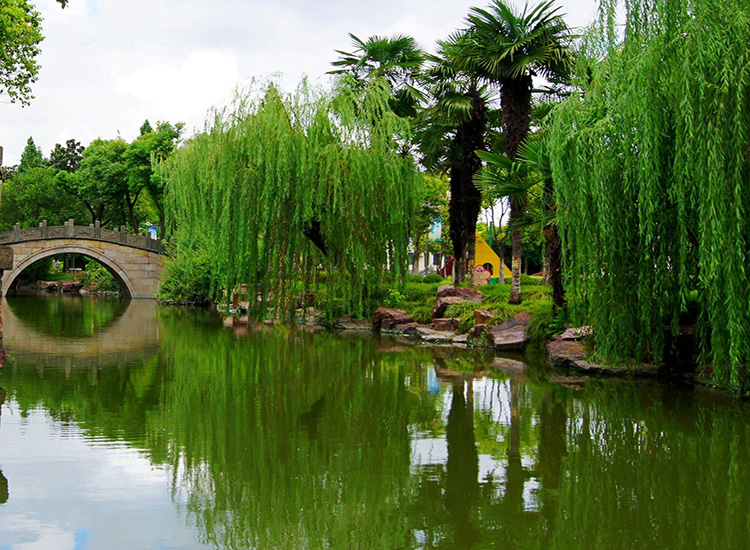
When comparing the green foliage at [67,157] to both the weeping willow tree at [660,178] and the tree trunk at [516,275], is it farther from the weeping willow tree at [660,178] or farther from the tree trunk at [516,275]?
the weeping willow tree at [660,178]

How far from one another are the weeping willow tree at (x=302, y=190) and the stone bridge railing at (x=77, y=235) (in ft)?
67.3

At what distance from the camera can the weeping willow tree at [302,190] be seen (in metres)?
14.7

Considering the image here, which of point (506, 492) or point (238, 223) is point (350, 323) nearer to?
point (238, 223)

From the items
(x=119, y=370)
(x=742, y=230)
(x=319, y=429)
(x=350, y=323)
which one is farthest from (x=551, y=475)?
(x=350, y=323)

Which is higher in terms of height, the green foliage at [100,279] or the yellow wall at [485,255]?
the yellow wall at [485,255]

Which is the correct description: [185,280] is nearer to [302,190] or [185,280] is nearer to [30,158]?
[302,190]

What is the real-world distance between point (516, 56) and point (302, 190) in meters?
5.85

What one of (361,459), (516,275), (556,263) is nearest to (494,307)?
(516,275)

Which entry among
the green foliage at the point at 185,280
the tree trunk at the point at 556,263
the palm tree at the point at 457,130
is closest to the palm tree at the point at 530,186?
the tree trunk at the point at 556,263

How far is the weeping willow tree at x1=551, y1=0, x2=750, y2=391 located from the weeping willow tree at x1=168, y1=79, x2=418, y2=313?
572 centimetres

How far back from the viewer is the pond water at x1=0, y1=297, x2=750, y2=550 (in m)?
4.66

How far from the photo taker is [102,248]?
118 feet

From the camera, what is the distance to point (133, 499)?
16.9 feet

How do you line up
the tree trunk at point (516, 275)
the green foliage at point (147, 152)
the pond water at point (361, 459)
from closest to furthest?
the pond water at point (361, 459) < the tree trunk at point (516, 275) < the green foliage at point (147, 152)
